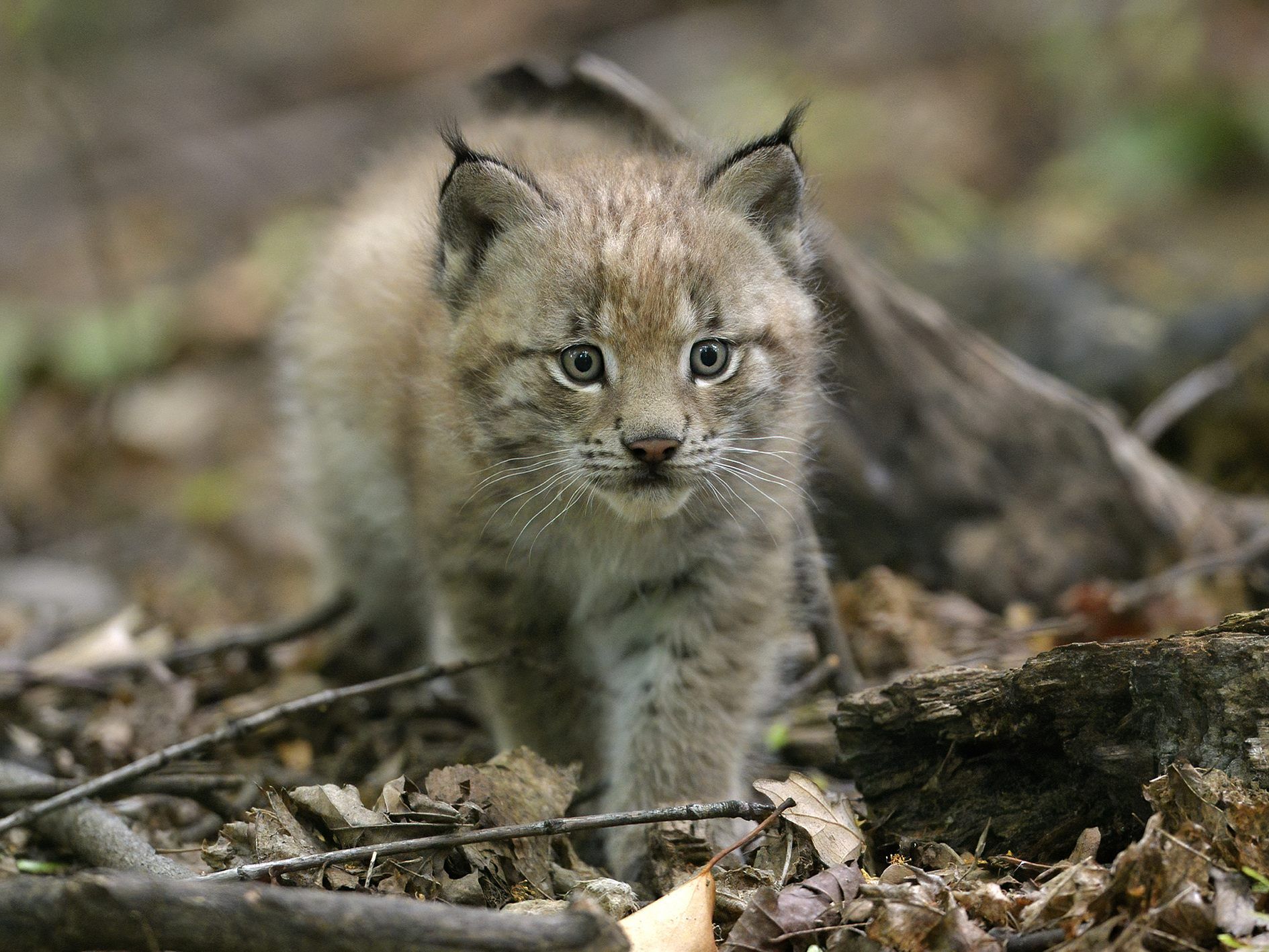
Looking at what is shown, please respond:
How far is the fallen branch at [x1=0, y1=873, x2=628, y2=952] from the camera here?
2.45 m

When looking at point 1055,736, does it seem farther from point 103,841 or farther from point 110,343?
point 110,343

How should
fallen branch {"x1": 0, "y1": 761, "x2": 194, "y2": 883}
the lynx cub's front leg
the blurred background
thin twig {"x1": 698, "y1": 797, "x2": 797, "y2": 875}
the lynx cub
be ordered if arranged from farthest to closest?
the blurred background
the lynx cub's front leg
the lynx cub
fallen branch {"x1": 0, "y1": 761, "x2": 194, "y2": 883}
thin twig {"x1": 698, "y1": 797, "x2": 797, "y2": 875}

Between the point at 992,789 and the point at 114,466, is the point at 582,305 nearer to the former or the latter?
the point at 992,789

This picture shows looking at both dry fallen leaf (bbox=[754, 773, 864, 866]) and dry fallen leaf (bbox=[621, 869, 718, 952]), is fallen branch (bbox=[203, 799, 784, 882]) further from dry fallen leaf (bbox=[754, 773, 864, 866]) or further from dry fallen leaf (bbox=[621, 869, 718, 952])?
dry fallen leaf (bbox=[621, 869, 718, 952])

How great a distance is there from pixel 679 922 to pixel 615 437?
142 cm

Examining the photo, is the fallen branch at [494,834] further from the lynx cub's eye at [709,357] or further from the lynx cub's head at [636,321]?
the lynx cub's eye at [709,357]

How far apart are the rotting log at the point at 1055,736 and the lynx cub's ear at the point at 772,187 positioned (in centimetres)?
175

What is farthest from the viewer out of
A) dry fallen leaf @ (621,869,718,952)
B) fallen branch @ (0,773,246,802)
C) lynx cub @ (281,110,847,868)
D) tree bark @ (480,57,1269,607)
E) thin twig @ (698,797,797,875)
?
tree bark @ (480,57,1269,607)

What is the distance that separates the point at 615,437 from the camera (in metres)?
3.66

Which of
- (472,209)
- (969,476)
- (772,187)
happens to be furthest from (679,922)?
(969,476)

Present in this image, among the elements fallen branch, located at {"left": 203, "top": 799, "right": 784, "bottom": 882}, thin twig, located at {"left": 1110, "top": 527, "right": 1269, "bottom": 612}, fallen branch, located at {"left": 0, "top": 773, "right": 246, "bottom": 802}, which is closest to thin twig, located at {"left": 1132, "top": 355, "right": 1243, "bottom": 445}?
thin twig, located at {"left": 1110, "top": 527, "right": 1269, "bottom": 612}

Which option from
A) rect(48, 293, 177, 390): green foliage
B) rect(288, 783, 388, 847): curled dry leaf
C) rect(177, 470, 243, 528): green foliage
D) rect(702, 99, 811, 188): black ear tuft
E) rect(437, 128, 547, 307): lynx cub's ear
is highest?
rect(702, 99, 811, 188): black ear tuft

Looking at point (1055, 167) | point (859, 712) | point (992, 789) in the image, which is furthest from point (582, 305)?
point (1055, 167)

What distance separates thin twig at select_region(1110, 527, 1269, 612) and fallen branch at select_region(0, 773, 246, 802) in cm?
360
